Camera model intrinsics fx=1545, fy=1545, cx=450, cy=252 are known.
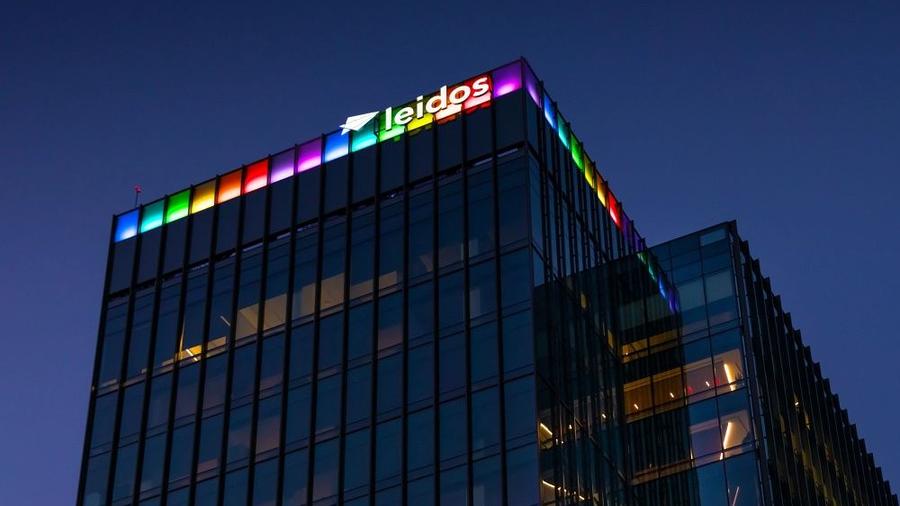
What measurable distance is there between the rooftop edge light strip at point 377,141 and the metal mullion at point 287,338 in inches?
52.3

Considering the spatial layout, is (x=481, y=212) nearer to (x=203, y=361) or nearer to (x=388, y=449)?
(x=388, y=449)

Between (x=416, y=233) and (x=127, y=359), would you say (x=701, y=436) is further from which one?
(x=127, y=359)

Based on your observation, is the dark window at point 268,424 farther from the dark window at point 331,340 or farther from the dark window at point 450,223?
the dark window at point 450,223

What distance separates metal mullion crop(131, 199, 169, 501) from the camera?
6994 centimetres

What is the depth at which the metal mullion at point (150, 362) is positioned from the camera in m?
69.9

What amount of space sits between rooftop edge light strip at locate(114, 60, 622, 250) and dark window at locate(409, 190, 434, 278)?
4508mm

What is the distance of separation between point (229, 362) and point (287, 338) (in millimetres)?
3245

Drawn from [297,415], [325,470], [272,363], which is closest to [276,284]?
[272,363]

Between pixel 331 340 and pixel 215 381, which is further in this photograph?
pixel 215 381

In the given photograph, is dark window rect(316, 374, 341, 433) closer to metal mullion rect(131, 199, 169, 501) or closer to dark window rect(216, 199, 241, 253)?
metal mullion rect(131, 199, 169, 501)

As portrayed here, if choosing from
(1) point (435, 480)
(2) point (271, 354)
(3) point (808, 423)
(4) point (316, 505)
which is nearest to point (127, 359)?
(2) point (271, 354)

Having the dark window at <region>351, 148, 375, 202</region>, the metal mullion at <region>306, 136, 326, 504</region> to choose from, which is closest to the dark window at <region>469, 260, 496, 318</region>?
the metal mullion at <region>306, 136, 326, 504</region>

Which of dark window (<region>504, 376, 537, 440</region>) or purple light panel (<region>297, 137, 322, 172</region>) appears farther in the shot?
purple light panel (<region>297, 137, 322, 172</region>)

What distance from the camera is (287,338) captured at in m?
69.7
